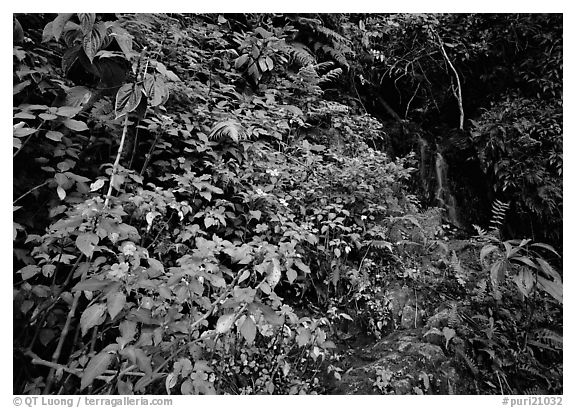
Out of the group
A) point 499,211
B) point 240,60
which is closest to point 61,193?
point 240,60

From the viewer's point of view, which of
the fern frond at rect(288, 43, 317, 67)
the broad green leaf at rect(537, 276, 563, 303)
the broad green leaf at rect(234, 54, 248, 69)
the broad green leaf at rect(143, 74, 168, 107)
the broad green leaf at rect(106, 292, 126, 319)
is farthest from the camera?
the fern frond at rect(288, 43, 317, 67)

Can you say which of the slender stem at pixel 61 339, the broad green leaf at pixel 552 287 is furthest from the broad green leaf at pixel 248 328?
the broad green leaf at pixel 552 287

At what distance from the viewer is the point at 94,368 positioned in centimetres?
146

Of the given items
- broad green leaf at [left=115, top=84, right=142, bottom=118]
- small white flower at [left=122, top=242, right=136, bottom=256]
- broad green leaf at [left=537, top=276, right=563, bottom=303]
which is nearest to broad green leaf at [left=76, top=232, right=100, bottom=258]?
small white flower at [left=122, top=242, right=136, bottom=256]

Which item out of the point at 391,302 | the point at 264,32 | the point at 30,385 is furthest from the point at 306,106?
the point at 30,385

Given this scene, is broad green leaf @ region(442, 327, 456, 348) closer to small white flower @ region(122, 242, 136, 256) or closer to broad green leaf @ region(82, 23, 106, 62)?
small white flower @ region(122, 242, 136, 256)

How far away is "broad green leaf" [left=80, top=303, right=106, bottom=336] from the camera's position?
1438mm

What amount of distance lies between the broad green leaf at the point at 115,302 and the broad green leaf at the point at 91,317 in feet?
0.28

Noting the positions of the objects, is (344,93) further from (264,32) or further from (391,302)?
(391,302)

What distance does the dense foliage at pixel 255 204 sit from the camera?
5.64ft

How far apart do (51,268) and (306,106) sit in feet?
11.5

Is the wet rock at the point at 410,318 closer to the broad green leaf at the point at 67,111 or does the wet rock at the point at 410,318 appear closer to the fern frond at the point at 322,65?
the broad green leaf at the point at 67,111

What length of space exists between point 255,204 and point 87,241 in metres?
1.58

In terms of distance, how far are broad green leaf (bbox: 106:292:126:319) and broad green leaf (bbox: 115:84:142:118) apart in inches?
45.4
